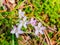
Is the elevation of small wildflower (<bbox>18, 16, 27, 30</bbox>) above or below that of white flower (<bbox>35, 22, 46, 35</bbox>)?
above

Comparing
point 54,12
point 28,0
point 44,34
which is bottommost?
point 44,34

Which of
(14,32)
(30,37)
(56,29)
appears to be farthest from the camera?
(56,29)

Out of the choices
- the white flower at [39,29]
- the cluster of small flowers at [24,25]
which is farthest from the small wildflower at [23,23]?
the white flower at [39,29]

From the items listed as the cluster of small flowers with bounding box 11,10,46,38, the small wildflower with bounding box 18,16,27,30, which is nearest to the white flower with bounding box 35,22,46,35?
the cluster of small flowers with bounding box 11,10,46,38

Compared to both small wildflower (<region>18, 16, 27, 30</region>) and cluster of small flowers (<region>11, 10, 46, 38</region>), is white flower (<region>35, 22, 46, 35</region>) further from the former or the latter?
small wildflower (<region>18, 16, 27, 30</region>)

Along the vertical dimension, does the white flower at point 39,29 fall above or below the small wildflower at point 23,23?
below

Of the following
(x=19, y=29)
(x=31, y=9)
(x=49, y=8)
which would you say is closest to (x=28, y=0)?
(x=31, y=9)

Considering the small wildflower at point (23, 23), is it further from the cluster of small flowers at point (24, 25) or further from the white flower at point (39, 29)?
the white flower at point (39, 29)

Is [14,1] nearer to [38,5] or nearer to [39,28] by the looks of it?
[38,5]

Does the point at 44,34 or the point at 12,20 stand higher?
the point at 12,20

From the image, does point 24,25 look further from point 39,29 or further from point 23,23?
point 39,29

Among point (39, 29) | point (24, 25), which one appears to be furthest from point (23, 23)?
point (39, 29)
